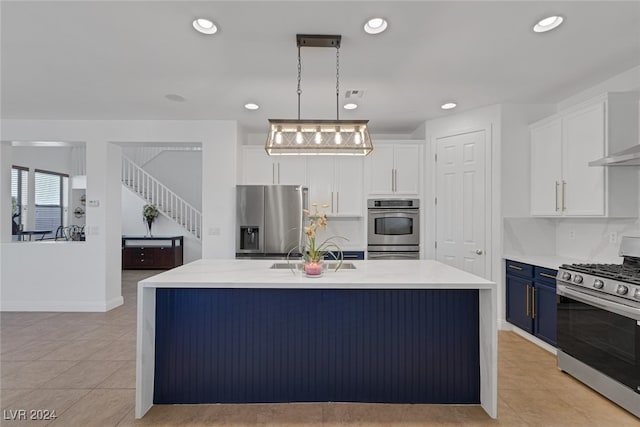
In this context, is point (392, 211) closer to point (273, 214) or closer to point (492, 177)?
point (492, 177)

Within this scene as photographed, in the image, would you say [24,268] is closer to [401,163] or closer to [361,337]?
[361,337]

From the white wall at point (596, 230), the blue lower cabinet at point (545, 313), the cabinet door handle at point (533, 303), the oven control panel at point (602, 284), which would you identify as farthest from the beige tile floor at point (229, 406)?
the white wall at point (596, 230)

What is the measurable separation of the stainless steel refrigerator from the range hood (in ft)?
10.0

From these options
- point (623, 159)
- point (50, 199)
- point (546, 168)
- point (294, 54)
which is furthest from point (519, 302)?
point (50, 199)

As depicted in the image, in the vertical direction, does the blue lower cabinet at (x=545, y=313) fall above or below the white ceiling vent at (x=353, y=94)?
below

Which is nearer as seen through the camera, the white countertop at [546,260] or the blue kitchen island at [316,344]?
the blue kitchen island at [316,344]

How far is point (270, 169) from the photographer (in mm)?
4816

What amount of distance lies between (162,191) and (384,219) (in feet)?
19.7

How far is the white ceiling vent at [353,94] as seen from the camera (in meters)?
3.47

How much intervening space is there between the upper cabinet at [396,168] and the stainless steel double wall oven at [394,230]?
0.16m

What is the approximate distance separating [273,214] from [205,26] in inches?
98.2

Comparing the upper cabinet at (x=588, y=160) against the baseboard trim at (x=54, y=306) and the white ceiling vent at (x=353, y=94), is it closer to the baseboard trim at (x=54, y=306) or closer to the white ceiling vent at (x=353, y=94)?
the white ceiling vent at (x=353, y=94)

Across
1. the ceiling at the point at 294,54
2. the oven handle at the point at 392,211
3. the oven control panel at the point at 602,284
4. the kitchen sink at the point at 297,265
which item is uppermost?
the ceiling at the point at 294,54

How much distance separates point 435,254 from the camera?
451 centimetres
